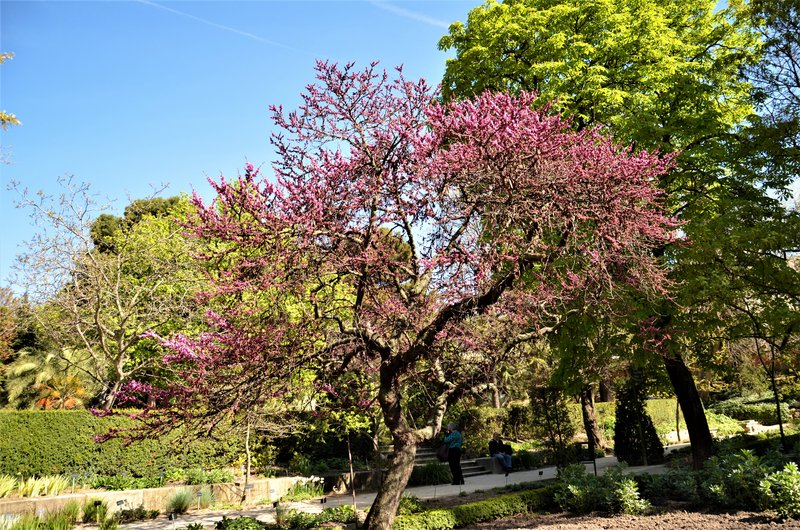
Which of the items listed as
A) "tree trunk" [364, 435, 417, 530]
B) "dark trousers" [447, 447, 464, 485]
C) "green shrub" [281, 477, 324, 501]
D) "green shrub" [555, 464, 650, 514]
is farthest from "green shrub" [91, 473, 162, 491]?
"green shrub" [555, 464, 650, 514]

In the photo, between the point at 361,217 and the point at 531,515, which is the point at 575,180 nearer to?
the point at 361,217

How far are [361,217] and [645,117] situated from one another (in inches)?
304

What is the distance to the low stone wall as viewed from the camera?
35.0ft

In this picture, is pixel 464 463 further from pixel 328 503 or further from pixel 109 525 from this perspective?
pixel 109 525

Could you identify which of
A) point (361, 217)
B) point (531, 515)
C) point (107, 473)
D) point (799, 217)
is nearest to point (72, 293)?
point (107, 473)

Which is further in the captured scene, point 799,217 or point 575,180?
point 799,217

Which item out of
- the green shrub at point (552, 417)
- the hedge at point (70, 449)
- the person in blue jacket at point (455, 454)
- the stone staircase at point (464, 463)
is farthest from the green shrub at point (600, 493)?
the hedge at point (70, 449)

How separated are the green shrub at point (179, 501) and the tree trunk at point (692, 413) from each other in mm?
10498

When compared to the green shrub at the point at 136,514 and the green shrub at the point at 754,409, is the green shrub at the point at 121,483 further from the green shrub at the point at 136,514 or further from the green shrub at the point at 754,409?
the green shrub at the point at 754,409

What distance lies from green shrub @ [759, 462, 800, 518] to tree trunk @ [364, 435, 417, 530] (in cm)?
484

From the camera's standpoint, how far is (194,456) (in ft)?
51.4

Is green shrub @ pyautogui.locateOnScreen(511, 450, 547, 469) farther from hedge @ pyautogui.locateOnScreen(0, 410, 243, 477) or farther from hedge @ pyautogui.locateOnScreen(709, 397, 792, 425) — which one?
hedge @ pyautogui.locateOnScreen(709, 397, 792, 425)

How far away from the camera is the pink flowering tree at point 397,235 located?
267 inches

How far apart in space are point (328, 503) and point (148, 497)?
380 cm
